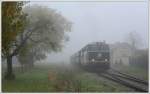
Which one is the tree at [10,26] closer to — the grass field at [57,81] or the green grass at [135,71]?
the grass field at [57,81]

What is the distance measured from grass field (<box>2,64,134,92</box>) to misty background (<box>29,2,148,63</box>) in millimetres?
75

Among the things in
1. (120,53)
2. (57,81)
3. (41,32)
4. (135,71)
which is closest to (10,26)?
(41,32)

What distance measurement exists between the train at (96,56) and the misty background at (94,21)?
0.03 m

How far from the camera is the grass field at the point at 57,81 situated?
411 centimetres

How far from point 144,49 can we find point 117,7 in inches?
13.1

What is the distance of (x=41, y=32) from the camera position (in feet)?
13.8

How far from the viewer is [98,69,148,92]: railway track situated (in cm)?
405

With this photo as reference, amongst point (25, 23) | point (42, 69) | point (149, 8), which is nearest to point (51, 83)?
point (42, 69)

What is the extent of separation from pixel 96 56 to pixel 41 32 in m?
0.41

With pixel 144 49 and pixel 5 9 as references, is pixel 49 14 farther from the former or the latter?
pixel 144 49

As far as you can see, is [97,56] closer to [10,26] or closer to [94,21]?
[94,21]

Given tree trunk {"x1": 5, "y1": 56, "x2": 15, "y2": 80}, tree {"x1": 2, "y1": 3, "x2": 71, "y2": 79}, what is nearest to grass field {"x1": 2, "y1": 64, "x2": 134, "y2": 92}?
tree trunk {"x1": 5, "y1": 56, "x2": 15, "y2": 80}

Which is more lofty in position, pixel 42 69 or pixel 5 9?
pixel 5 9

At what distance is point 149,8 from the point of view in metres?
4.09
